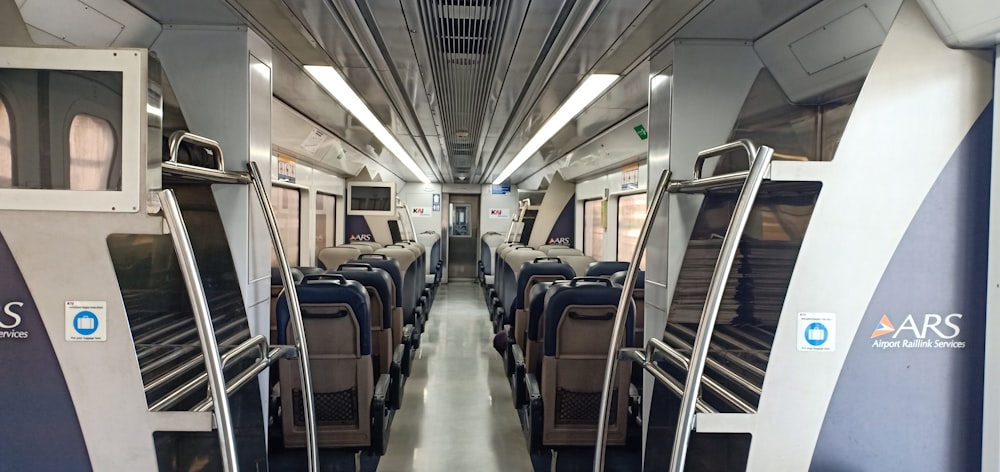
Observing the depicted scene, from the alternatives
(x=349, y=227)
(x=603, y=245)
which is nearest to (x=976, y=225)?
(x=603, y=245)

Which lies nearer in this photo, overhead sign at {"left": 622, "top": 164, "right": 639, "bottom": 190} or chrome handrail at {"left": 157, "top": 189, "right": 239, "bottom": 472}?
chrome handrail at {"left": 157, "top": 189, "right": 239, "bottom": 472}

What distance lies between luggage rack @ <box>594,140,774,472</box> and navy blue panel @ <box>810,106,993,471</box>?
339 mm

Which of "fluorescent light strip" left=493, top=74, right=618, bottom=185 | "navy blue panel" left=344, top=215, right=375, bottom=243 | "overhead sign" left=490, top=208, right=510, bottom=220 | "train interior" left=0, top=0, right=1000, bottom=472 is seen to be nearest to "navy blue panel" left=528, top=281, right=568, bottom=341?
"train interior" left=0, top=0, right=1000, bottom=472

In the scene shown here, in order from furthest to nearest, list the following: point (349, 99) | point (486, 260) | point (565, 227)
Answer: point (486, 260) → point (565, 227) → point (349, 99)

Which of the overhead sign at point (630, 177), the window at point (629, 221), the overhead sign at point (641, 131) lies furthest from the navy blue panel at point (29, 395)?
the window at point (629, 221)

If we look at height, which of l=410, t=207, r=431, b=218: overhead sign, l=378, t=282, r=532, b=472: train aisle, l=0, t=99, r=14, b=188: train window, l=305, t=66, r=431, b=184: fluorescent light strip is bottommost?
l=378, t=282, r=532, b=472: train aisle

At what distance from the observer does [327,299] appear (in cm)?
341

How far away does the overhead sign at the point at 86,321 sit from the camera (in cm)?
180

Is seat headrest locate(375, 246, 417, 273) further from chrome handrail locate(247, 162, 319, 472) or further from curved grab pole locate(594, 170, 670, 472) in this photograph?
curved grab pole locate(594, 170, 670, 472)

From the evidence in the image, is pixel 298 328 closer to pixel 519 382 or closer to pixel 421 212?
pixel 519 382

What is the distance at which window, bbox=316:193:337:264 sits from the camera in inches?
320

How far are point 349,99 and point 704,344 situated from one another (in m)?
3.74

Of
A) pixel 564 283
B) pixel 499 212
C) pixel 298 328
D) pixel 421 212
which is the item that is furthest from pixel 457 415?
pixel 499 212

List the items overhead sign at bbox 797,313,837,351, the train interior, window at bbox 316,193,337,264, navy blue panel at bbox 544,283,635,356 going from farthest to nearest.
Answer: window at bbox 316,193,337,264 → navy blue panel at bbox 544,283,635,356 → overhead sign at bbox 797,313,837,351 → the train interior
